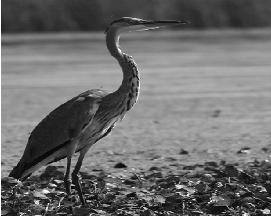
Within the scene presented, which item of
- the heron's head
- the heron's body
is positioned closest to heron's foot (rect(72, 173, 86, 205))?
the heron's body

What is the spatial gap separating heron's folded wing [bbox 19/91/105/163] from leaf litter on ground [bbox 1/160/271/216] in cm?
33

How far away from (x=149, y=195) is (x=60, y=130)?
2.92ft

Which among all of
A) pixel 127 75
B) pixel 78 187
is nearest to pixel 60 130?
pixel 78 187

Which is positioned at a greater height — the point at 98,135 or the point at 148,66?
the point at 98,135

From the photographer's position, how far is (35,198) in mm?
→ 8023

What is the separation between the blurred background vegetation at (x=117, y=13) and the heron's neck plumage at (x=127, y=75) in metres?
38.8

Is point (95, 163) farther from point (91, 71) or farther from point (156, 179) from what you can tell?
point (91, 71)

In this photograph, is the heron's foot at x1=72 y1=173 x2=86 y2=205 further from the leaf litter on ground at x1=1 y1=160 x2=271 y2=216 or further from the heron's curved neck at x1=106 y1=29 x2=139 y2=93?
the heron's curved neck at x1=106 y1=29 x2=139 y2=93

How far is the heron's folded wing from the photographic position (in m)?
8.21

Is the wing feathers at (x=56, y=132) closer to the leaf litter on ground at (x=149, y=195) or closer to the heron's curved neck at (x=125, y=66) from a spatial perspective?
the leaf litter on ground at (x=149, y=195)

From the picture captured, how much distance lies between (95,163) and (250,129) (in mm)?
3495

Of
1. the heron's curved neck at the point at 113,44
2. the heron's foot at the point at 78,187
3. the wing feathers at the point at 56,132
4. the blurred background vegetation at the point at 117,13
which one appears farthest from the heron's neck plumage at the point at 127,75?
the blurred background vegetation at the point at 117,13

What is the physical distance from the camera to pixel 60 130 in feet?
27.0

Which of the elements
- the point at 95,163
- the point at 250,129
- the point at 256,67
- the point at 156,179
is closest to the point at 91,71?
the point at 256,67
